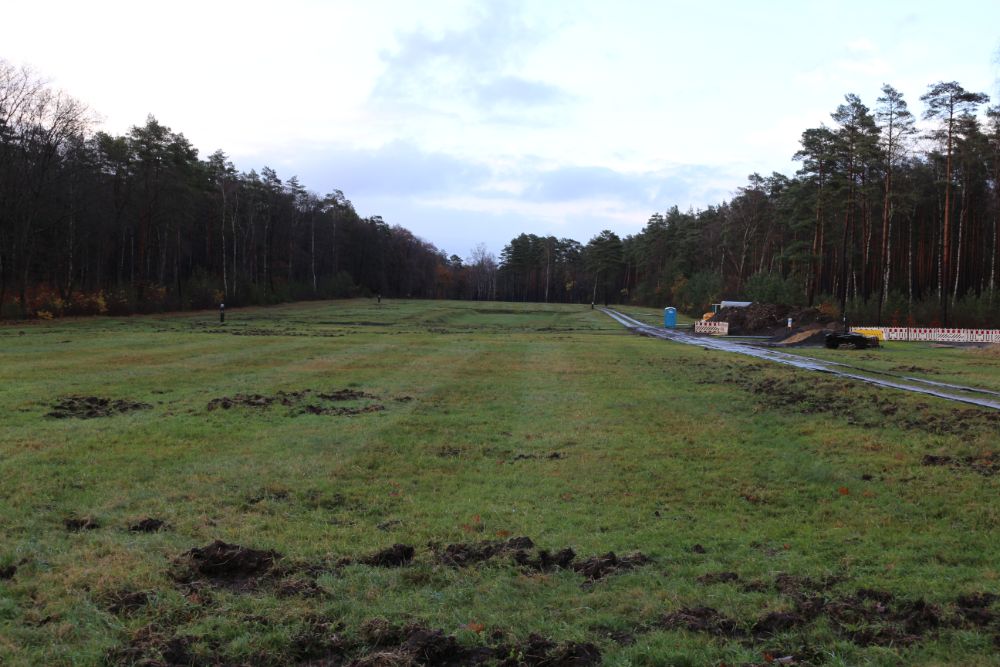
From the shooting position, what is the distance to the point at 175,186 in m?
55.6

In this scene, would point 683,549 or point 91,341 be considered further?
point 91,341

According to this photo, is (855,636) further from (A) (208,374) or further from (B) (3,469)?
(A) (208,374)

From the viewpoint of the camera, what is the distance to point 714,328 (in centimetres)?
4375

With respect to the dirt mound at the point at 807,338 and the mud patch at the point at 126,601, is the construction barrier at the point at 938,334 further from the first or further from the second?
the mud patch at the point at 126,601

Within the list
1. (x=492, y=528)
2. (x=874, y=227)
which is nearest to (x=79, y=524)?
(x=492, y=528)

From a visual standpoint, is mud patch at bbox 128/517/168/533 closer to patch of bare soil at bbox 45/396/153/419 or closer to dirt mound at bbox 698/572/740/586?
dirt mound at bbox 698/572/740/586

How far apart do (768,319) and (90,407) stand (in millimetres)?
39422

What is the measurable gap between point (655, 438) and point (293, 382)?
358 inches

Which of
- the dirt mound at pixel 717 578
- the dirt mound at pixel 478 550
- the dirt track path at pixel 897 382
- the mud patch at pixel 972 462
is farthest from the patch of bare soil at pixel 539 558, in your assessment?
the dirt track path at pixel 897 382

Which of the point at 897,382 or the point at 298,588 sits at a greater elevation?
the point at 897,382

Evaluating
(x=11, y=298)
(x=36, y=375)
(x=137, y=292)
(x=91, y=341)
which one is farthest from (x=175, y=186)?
(x=36, y=375)

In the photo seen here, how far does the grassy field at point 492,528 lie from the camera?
414 centimetres

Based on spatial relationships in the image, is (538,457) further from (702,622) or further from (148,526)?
(702,622)

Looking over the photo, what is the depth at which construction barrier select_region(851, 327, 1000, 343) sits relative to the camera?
36969 mm
